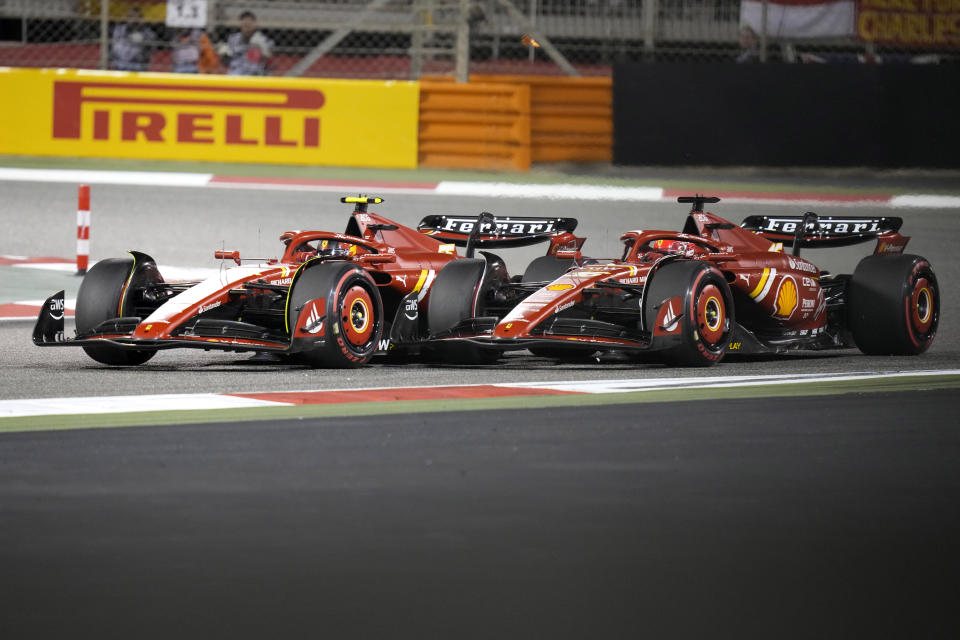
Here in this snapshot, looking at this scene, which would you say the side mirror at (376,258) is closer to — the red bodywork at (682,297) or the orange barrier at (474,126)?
the red bodywork at (682,297)

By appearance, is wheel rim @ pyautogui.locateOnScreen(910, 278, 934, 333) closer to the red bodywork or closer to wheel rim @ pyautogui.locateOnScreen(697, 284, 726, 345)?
the red bodywork

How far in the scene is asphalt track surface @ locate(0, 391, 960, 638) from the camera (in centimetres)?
454

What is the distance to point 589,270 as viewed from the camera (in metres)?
9.97

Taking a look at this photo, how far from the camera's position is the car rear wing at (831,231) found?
1119 centimetres

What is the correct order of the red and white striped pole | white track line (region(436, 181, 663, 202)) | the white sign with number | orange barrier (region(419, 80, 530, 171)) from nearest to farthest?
the red and white striped pole < white track line (region(436, 181, 663, 202)) < orange barrier (region(419, 80, 530, 171)) < the white sign with number

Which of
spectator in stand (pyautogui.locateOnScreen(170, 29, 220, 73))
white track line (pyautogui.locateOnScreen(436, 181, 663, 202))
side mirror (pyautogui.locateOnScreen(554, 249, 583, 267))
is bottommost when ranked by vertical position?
side mirror (pyautogui.locateOnScreen(554, 249, 583, 267))

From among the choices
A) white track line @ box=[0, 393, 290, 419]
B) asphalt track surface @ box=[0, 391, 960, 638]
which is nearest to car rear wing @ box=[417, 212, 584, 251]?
white track line @ box=[0, 393, 290, 419]

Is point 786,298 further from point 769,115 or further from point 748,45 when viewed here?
point 748,45

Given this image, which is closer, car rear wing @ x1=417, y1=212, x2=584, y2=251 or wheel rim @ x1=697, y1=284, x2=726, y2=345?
wheel rim @ x1=697, y1=284, x2=726, y2=345

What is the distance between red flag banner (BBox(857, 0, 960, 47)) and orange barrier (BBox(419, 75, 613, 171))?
3575mm

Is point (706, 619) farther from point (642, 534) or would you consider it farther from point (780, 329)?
point (780, 329)

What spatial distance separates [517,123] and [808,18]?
4.14 m

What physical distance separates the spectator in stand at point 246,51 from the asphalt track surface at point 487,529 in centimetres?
1389

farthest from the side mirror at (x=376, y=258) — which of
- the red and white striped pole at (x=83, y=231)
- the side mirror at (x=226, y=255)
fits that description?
the red and white striped pole at (x=83, y=231)
